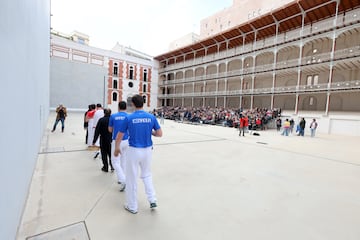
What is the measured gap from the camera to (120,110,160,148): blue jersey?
8.16ft

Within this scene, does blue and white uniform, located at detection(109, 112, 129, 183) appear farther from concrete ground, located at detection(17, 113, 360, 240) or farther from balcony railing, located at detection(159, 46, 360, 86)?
balcony railing, located at detection(159, 46, 360, 86)

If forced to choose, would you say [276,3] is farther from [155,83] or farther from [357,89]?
[155,83]

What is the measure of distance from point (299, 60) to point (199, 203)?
2068cm

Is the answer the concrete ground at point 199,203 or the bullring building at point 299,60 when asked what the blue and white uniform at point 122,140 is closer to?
the concrete ground at point 199,203

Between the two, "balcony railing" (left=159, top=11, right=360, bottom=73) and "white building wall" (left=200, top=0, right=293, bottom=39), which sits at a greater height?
"white building wall" (left=200, top=0, right=293, bottom=39)

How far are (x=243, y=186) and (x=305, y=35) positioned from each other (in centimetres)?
2052

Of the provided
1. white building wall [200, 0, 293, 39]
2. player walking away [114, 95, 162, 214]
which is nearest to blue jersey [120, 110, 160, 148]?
player walking away [114, 95, 162, 214]

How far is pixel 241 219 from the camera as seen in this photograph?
98.7 inches

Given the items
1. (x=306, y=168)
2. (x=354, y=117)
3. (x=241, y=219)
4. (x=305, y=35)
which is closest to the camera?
(x=241, y=219)

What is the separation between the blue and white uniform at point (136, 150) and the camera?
98.1 inches

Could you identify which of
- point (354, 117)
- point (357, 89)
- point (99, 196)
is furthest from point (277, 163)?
point (357, 89)

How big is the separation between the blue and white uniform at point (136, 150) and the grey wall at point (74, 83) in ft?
73.7

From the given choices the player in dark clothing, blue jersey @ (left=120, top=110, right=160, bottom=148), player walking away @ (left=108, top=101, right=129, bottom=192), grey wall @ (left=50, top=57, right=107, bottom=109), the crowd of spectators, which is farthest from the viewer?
grey wall @ (left=50, top=57, right=107, bottom=109)

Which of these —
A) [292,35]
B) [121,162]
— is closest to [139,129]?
[121,162]
